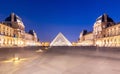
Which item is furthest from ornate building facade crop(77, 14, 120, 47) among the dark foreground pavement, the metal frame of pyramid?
the dark foreground pavement

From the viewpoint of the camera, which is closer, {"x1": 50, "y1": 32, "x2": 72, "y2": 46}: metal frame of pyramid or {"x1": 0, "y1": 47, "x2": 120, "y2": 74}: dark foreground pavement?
{"x1": 0, "y1": 47, "x2": 120, "y2": 74}: dark foreground pavement

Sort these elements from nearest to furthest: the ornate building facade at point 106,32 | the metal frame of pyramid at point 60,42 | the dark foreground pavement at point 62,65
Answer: the dark foreground pavement at point 62,65
the ornate building facade at point 106,32
the metal frame of pyramid at point 60,42

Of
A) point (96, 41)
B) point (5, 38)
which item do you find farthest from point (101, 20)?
point (5, 38)

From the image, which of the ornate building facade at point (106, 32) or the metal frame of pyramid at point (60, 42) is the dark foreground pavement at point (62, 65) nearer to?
the ornate building facade at point (106, 32)

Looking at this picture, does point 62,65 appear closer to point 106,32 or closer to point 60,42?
point 106,32

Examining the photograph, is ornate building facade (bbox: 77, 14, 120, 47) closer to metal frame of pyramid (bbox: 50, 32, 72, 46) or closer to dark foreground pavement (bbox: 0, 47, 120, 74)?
metal frame of pyramid (bbox: 50, 32, 72, 46)

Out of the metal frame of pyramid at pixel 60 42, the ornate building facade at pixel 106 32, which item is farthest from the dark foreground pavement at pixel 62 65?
the metal frame of pyramid at pixel 60 42

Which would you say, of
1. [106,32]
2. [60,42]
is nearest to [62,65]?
[106,32]

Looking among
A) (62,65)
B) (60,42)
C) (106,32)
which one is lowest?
(62,65)

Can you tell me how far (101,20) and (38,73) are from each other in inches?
5010

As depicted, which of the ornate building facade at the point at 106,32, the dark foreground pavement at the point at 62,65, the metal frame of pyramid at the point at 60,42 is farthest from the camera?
the metal frame of pyramid at the point at 60,42

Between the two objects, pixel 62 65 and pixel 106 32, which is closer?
pixel 62 65

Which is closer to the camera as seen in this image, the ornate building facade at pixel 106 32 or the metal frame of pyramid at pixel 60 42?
the ornate building facade at pixel 106 32

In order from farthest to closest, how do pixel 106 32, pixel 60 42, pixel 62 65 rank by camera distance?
pixel 60 42, pixel 106 32, pixel 62 65
